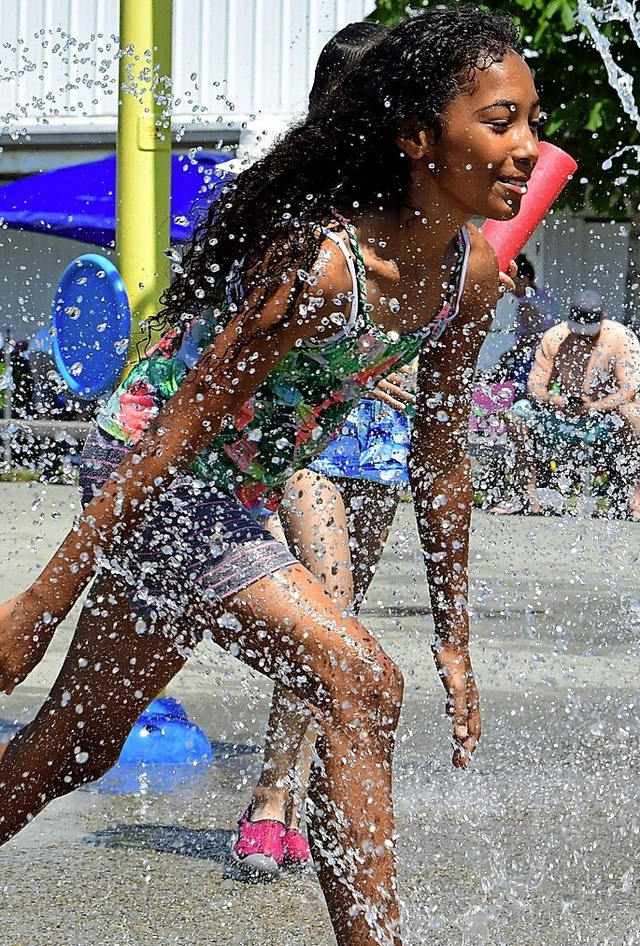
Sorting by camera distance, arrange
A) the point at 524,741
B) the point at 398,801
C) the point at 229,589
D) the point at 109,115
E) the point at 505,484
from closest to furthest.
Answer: the point at 229,589 → the point at 398,801 → the point at 524,741 → the point at 505,484 → the point at 109,115

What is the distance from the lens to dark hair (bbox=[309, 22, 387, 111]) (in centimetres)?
328

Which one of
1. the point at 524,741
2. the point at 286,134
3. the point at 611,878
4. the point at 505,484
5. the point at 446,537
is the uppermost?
the point at 286,134

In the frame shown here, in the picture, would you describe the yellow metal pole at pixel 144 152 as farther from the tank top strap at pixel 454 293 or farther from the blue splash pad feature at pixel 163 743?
the tank top strap at pixel 454 293

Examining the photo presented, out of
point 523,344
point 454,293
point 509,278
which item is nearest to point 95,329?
point 509,278

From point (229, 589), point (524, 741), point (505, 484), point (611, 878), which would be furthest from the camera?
point (505, 484)

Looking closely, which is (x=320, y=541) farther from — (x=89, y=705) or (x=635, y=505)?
(x=635, y=505)

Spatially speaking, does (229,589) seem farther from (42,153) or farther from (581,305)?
(42,153)

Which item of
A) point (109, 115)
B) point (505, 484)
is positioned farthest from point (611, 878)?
point (109, 115)

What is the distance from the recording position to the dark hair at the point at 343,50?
3277mm

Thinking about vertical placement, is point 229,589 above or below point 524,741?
above

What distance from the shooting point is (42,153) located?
1516 centimetres

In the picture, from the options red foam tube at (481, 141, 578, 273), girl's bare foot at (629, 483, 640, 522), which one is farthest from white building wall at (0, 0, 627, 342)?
red foam tube at (481, 141, 578, 273)

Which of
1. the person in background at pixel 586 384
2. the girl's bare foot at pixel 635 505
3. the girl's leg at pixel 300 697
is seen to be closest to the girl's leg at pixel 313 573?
the girl's leg at pixel 300 697

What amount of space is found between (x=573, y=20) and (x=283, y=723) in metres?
7.49
